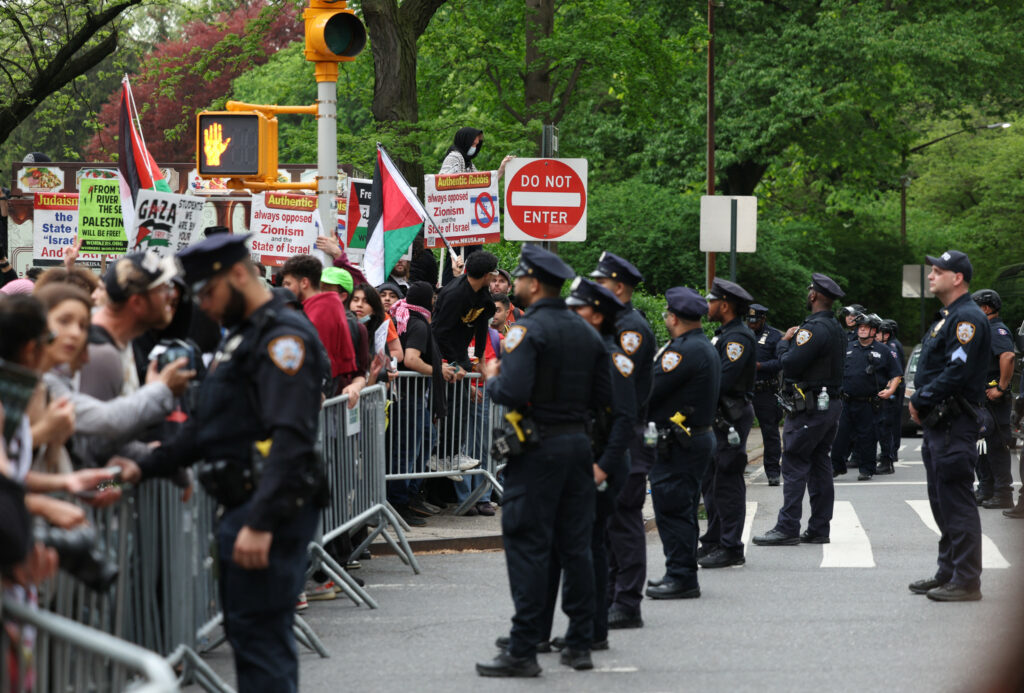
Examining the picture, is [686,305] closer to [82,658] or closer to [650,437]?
[650,437]

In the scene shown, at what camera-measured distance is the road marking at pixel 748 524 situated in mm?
11477

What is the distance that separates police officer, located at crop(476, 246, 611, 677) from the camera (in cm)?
661

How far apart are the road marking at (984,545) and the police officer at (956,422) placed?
283mm

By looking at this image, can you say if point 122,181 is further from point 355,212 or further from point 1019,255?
point 1019,255

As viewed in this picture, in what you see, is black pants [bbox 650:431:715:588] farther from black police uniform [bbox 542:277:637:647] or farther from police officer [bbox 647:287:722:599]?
black police uniform [bbox 542:277:637:647]

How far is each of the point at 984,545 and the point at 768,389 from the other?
5.66 meters

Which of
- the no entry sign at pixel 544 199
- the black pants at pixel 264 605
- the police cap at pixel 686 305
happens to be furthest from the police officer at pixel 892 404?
the black pants at pixel 264 605

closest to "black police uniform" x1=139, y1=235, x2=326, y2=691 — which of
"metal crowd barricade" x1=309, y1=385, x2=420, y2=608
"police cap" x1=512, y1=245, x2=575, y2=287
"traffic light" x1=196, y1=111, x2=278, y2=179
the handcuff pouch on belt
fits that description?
the handcuff pouch on belt

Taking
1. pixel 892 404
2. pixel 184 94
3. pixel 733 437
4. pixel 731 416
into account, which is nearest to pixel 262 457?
pixel 733 437

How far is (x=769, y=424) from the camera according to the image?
16812mm

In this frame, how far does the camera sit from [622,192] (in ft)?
94.8

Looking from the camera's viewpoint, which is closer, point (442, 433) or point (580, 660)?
point (580, 660)

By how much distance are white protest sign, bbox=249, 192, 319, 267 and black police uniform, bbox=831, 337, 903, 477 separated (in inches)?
327

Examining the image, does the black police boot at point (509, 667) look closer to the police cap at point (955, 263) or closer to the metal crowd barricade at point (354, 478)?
the metal crowd barricade at point (354, 478)
